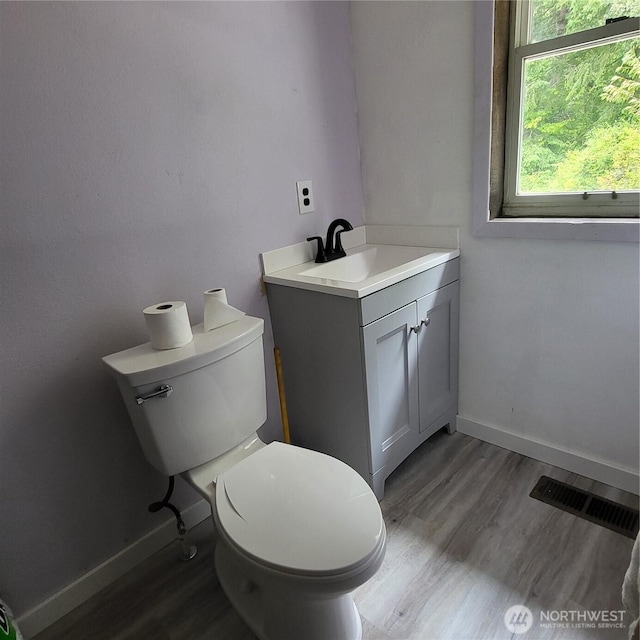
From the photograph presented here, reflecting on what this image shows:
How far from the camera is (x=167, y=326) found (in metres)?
1.21

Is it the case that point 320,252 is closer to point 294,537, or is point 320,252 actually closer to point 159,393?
point 159,393

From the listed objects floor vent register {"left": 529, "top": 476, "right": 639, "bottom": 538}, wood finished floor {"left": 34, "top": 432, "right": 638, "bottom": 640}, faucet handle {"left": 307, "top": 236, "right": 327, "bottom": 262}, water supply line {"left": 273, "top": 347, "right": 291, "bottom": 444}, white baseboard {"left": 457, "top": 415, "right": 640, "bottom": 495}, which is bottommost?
wood finished floor {"left": 34, "top": 432, "right": 638, "bottom": 640}

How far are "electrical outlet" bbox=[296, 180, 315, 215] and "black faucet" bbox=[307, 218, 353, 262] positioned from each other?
117mm

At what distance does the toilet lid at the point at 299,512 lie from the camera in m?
0.95

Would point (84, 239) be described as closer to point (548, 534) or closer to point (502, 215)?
point (502, 215)

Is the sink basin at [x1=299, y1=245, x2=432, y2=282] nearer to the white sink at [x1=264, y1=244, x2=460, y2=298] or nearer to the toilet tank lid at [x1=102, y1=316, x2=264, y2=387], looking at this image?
the white sink at [x1=264, y1=244, x2=460, y2=298]

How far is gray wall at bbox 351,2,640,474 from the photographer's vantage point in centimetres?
147

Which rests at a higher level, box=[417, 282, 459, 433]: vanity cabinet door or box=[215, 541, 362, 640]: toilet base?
box=[417, 282, 459, 433]: vanity cabinet door

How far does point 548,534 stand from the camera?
1422mm

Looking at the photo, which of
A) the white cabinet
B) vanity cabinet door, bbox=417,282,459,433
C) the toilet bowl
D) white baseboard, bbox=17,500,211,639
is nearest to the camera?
the toilet bowl

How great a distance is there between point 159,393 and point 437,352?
1094 mm

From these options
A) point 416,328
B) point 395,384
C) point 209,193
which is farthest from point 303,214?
point 395,384

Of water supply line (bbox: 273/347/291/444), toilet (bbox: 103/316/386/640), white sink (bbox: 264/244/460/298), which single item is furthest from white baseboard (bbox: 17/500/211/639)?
white sink (bbox: 264/244/460/298)

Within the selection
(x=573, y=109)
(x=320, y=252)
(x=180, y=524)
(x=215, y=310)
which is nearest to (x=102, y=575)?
(x=180, y=524)
